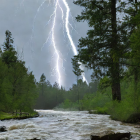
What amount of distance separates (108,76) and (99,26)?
3.74m

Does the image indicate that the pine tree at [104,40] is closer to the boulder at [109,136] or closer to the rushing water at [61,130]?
the rushing water at [61,130]

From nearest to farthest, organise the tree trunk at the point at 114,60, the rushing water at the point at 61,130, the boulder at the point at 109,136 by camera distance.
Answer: the boulder at the point at 109,136 < the rushing water at the point at 61,130 < the tree trunk at the point at 114,60

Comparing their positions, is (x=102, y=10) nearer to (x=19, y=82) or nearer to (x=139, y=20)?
(x=139, y=20)

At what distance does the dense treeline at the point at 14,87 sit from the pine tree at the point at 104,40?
9880 mm

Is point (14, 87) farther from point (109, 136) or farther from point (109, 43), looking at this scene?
point (109, 136)

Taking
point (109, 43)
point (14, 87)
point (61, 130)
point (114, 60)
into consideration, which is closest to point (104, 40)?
point (109, 43)

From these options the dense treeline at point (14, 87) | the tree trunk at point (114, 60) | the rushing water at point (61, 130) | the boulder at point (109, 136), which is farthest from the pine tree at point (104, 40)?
the dense treeline at point (14, 87)

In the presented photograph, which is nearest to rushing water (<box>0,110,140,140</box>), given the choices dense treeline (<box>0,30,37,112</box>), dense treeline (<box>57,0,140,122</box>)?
dense treeline (<box>57,0,140,122</box>)

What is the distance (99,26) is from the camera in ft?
41.5

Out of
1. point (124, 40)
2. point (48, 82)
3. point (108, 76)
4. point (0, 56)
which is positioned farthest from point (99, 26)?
point (48, 82)

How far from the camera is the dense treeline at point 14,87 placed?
18.4 m

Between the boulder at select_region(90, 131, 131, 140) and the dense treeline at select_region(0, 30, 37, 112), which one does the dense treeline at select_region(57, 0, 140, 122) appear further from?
the dense treeline at select_region(0, 30, 37, 112)

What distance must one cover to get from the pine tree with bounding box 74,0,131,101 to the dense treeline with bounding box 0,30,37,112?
9.88 metres

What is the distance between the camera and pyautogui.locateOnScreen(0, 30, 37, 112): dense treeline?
18.4 metres
